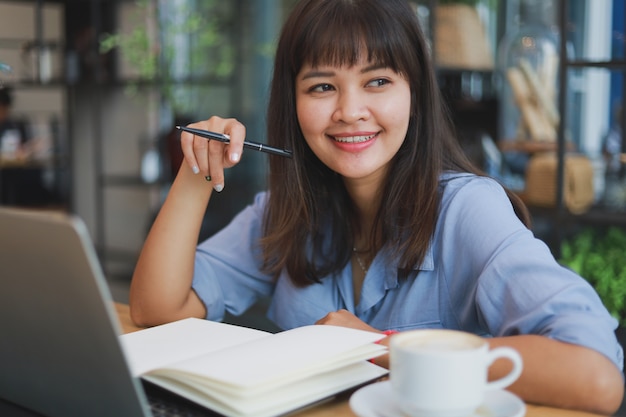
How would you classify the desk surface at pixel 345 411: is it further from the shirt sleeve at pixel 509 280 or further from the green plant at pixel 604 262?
the green plant at pixel 604 262

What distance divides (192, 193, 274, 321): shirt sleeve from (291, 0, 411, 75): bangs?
0.41m

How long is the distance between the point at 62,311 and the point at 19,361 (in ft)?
0.58

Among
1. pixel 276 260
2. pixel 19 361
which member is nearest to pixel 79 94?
pixel 276 260

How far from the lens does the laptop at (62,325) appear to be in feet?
2.23

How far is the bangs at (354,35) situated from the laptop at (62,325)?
2.13 ft

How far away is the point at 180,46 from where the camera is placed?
485 centimetres

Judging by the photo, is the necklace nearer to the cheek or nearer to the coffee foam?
the cheek

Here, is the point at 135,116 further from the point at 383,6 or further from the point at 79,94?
the point at 383,6

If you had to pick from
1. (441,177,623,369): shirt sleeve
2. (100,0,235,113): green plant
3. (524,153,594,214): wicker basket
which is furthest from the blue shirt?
(100,0,235,113): green plant

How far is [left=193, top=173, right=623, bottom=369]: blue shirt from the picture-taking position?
3.18ft

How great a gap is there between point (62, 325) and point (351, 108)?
0.68 meters

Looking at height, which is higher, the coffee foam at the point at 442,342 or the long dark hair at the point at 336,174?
the long dark hair at the point at 336,174

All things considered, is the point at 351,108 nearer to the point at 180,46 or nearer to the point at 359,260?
the point at 359,260

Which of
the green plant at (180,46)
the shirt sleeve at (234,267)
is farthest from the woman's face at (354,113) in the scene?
the green plant at (180,46)
